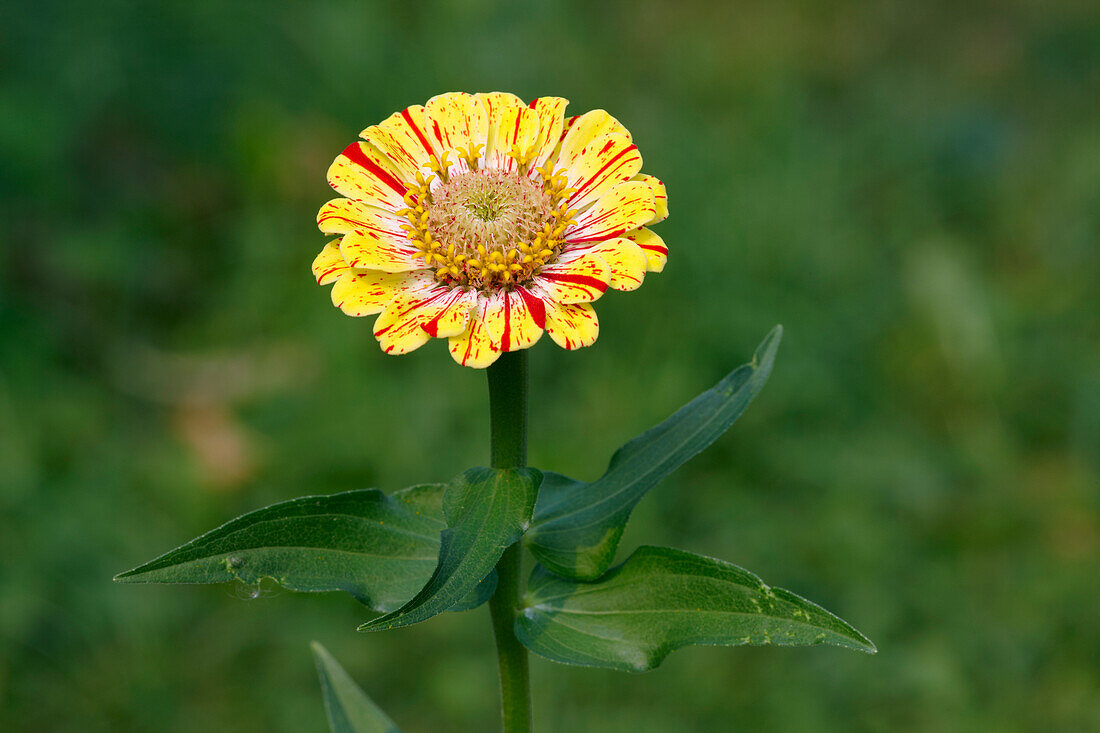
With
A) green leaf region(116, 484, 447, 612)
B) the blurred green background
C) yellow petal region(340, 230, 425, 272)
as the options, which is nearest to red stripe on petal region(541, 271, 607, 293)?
yellow petal region(340, 230, 425, 272)

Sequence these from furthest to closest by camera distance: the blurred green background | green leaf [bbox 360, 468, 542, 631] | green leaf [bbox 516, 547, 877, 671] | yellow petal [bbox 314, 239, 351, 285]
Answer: the blurred green background → yellow petal [bbox 314, 239, 351, 285] → green leaf [bbox 516, 547, 877, 671] → green leaf [bbox 360, 468, 542, 631]

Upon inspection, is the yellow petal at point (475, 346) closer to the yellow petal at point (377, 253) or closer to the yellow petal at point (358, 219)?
the yellow petal at point (377, 253)

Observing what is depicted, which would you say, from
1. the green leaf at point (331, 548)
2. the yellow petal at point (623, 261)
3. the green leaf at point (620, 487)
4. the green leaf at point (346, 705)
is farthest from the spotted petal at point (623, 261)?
the green leaf at point (346, 705)

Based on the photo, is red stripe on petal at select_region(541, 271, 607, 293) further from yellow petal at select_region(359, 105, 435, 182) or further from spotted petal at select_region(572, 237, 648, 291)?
yellow petal at select_region(359, 105, 435, 182)

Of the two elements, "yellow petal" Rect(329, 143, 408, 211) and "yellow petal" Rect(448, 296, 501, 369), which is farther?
"yellow petal" Rect(329, 143, 408, 211)

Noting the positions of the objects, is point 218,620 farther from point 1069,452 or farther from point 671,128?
point 1069,452

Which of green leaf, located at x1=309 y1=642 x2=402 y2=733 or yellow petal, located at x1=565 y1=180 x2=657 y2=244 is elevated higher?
yellow petal, located at x1=565 y1=180 x2=657 y2=244

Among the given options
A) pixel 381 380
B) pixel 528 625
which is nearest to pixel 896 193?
pixel 381 380
